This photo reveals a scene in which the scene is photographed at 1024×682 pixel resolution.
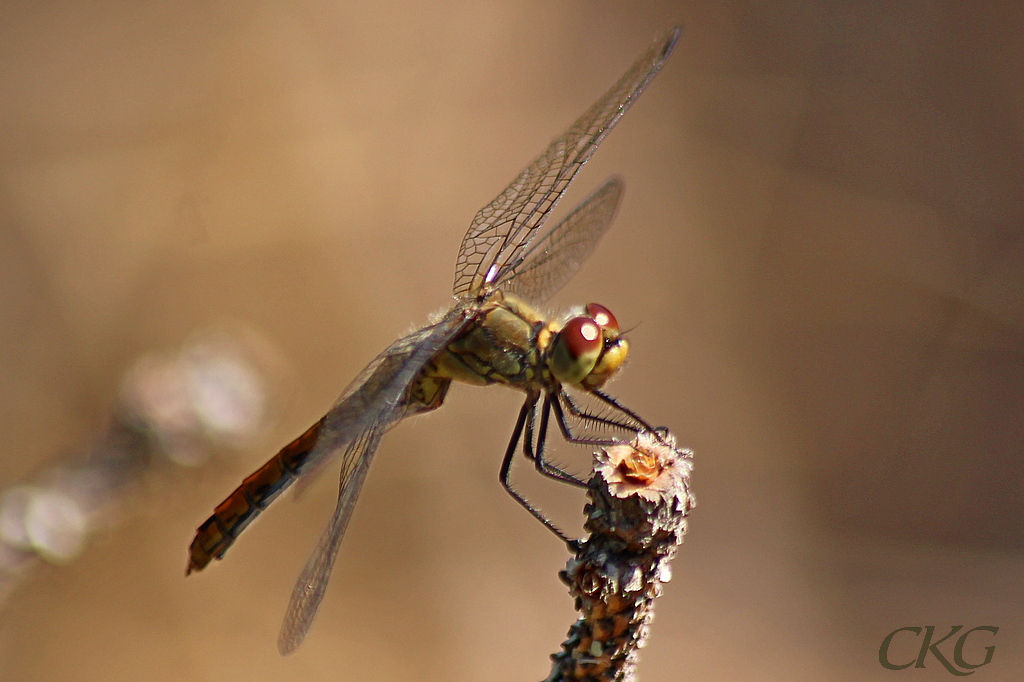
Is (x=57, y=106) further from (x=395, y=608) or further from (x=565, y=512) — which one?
(x=565, y=512)

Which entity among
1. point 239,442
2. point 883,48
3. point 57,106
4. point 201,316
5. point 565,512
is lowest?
point 239,442

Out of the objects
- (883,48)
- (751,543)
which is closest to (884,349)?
(751,543)

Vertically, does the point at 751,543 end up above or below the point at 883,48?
below

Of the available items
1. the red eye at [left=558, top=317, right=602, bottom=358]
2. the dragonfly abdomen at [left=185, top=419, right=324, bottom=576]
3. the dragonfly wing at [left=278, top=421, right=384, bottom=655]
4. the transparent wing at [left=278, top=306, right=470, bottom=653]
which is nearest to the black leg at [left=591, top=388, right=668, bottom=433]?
the red eye at [left=558, top=317, right=602, bottom=358]

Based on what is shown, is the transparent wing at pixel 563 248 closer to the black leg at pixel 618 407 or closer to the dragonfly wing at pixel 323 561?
the black leg at pixel 618 407

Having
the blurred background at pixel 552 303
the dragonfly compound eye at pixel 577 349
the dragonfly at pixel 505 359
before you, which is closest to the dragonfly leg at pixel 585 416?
the dragonfly at pixel 505 359
